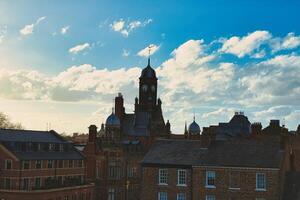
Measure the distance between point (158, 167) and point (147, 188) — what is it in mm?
2837

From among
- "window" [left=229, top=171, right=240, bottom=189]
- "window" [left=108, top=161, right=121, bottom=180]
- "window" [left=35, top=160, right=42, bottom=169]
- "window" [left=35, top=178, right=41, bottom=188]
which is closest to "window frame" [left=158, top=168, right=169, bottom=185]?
"window" [left=229, top=171, right=240, bottom=189]

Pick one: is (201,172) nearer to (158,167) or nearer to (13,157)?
(158,167)

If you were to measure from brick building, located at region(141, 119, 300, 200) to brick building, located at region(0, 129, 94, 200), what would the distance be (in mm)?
16541

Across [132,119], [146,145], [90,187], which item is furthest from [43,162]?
[132,119]

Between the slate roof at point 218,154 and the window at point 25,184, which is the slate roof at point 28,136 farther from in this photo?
the slate roof at point 218,154

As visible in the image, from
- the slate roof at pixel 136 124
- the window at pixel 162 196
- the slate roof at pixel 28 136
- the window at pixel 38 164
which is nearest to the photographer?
the window at pixel 162 196

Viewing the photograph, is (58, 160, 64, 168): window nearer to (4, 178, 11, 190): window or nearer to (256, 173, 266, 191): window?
(4, 178, 11, 190): window

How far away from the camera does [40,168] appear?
224 ft

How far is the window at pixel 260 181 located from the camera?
5122 centimetres

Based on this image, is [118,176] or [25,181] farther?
[118,176]

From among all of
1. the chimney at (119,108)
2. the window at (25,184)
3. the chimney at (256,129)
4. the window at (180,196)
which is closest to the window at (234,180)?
the window at (180,196)

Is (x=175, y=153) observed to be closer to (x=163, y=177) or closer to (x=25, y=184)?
(x=163, y=177)

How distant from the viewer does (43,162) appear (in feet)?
226

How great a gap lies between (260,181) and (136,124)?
47.6m
